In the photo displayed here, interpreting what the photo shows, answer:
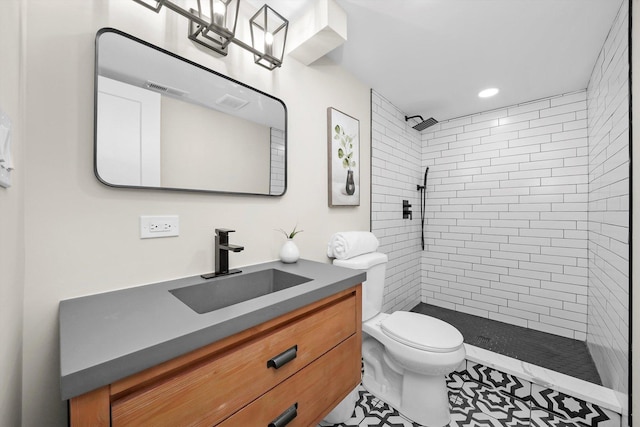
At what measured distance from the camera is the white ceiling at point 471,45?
4.68ft

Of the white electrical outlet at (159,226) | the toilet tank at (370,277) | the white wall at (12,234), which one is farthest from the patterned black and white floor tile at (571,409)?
the white wall at (12,234)

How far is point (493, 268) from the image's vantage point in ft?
8.84

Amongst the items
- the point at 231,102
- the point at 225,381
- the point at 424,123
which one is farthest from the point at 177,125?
the point at 424,123

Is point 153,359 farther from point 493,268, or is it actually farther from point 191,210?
point 493,268

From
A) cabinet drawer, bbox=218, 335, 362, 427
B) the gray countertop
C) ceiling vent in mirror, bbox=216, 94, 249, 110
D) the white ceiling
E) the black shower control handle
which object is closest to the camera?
the gray countertop

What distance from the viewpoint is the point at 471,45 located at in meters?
1.74

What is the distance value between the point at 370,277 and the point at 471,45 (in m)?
Result: 1.70

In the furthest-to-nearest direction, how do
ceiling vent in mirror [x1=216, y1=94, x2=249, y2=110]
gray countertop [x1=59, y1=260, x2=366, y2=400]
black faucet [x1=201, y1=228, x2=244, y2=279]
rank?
ceiling vent in mirror [x1=216, y1=94, x2=249, y2=110], black faucet [x1=201, y1=228, x2=244, y2=279], gray countertop [x1=59, y1=260, x2=366, y2=400]

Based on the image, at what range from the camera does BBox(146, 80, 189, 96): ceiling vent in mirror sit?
1.07 meters

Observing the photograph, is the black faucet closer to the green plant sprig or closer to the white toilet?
the green plant sprig

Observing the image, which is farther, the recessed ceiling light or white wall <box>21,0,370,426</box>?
the recessed ceiling light

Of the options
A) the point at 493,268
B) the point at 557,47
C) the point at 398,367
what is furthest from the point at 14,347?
the point at 493,268

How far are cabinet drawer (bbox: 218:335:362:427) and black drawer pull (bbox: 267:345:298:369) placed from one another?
82 mm

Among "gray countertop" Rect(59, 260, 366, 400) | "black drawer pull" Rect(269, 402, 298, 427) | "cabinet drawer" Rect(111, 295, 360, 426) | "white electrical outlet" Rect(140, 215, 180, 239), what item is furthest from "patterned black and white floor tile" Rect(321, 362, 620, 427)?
"white electrical outlet" Rect(140, 215, 180, 239)
